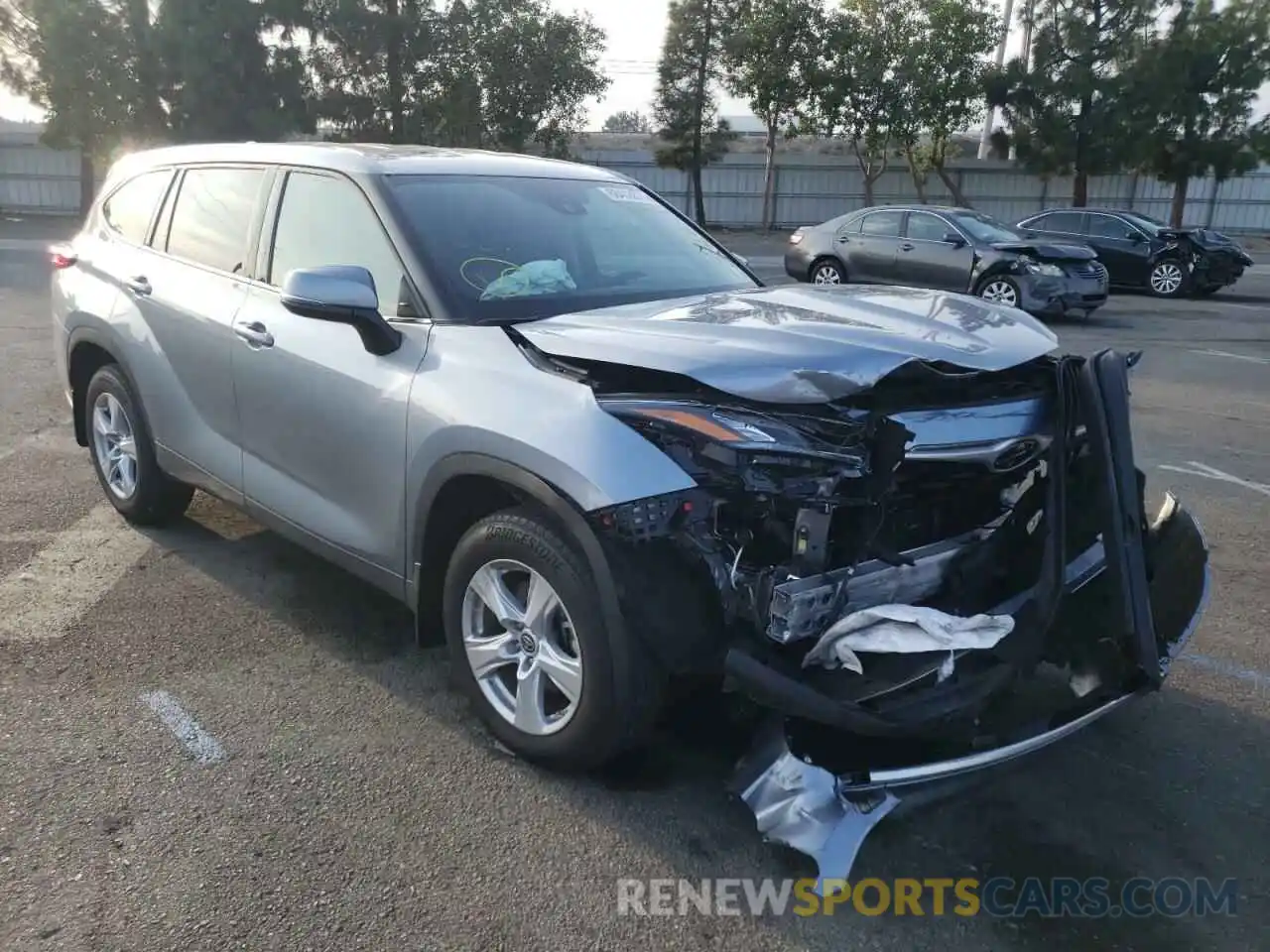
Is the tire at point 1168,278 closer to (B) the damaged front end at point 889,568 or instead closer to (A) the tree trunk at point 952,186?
(A) the tree trunk at point 952,186

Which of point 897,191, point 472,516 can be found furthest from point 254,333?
point 897,191

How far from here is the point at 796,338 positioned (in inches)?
117

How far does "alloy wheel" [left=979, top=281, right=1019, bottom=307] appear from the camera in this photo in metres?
14.0

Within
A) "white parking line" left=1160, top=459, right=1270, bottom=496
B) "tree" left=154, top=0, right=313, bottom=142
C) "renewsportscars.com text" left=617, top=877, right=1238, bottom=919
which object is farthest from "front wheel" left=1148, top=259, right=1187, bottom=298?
"tree" left=154, top=0, right=313, bottom=142

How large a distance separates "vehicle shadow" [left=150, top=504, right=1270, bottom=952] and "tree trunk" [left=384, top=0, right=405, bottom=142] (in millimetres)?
30165

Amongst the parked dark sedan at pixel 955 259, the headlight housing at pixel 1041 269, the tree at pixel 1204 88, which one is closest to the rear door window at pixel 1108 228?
the parked dark sedan at pixel 955 259

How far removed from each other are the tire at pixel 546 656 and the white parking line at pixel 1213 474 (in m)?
5.02

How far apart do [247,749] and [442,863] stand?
2.97ft

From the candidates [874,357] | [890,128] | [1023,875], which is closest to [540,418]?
[874,357]

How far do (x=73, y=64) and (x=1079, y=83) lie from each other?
28.1 m

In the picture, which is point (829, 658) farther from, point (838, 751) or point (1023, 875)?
point (1023, 875)

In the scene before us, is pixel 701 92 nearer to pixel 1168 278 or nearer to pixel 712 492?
pixel 1168 278

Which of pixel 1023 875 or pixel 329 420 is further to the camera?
pixel 329 420

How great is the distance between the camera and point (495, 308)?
3445 mm
